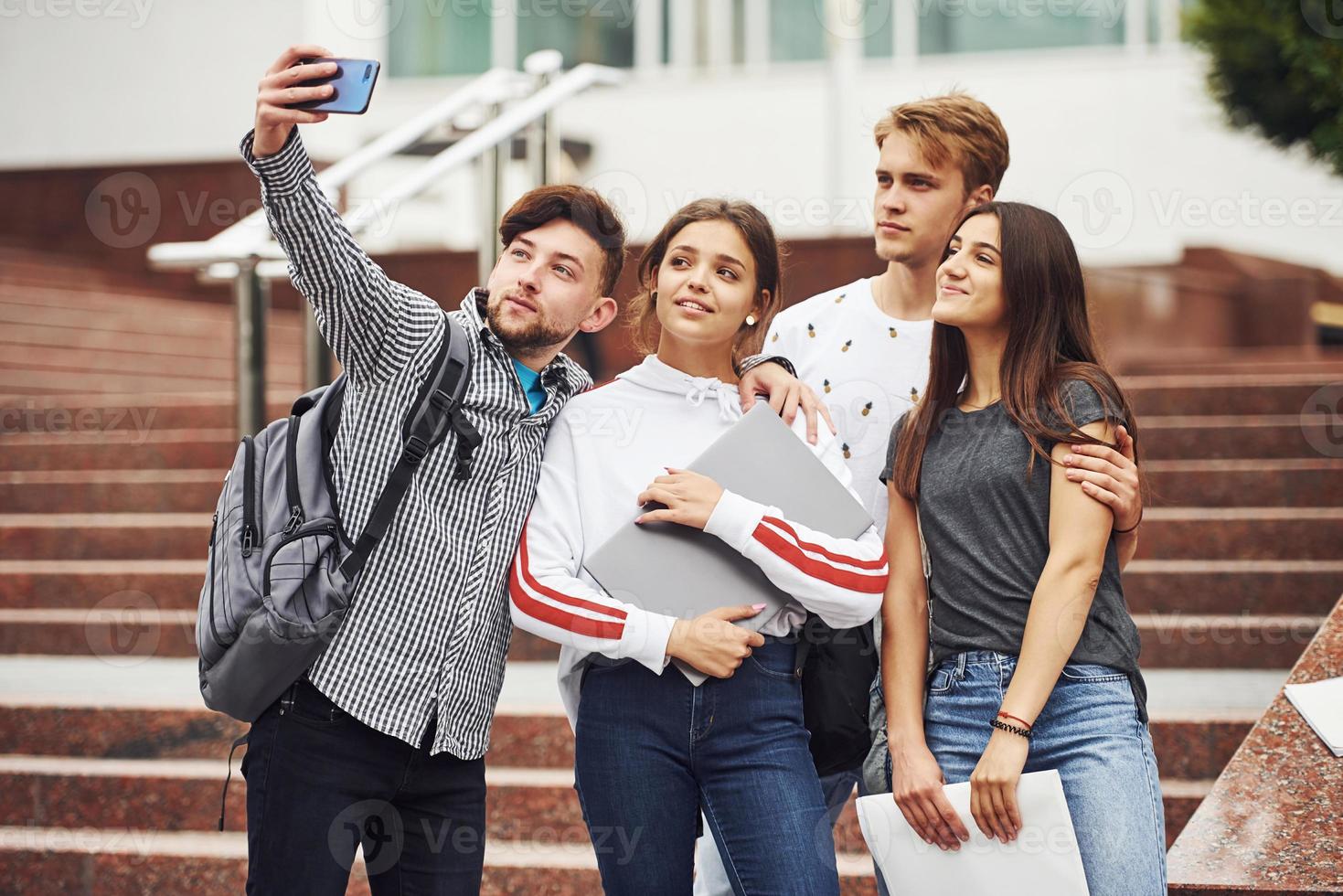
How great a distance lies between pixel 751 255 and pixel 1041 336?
54 cm

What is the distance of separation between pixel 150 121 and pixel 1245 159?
998 cm

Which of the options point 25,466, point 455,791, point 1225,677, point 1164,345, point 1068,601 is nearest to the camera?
point 1068,601

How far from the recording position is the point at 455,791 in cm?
228

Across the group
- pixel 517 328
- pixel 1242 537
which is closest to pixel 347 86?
pixel 517 328

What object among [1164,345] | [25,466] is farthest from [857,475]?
[1164,345]

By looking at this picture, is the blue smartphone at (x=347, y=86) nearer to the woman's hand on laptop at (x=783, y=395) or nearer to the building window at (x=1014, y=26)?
the woman's hand on laptop at (x=783, y=395)

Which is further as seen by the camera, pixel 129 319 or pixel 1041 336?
pixel 129 319

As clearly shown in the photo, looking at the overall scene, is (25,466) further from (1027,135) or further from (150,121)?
(1027,135)
